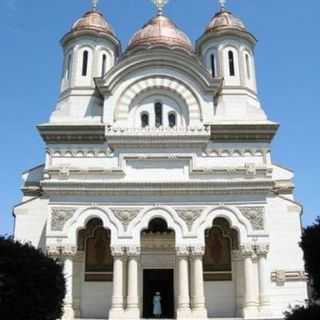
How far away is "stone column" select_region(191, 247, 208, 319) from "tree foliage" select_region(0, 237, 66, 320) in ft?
26.0

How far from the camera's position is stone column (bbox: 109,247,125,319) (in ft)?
69.9

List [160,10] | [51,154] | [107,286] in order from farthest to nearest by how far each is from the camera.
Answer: [160,10] < [51,154] < [107,286]

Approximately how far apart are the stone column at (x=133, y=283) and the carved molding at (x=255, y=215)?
16.1 ft

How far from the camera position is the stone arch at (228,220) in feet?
74.0

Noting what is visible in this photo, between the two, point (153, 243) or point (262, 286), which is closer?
point (262, 286)

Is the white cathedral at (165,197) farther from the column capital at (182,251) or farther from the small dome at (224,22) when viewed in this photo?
the small dome at (224,22)

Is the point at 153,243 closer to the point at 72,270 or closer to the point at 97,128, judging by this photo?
the point at 72,270

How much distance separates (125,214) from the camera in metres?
22.8

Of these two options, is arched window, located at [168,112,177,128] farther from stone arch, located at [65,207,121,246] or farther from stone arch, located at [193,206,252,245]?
stone arch, located at [65,207,121,246]

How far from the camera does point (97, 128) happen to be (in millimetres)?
26250

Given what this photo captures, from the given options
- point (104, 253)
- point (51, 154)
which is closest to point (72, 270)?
point (104, 253)

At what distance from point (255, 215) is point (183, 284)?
4310mm

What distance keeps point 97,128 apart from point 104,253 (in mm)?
6156

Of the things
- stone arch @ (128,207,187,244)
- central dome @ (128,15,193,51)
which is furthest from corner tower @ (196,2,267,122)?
Answer: stone arch @ (128,207,187,244)
